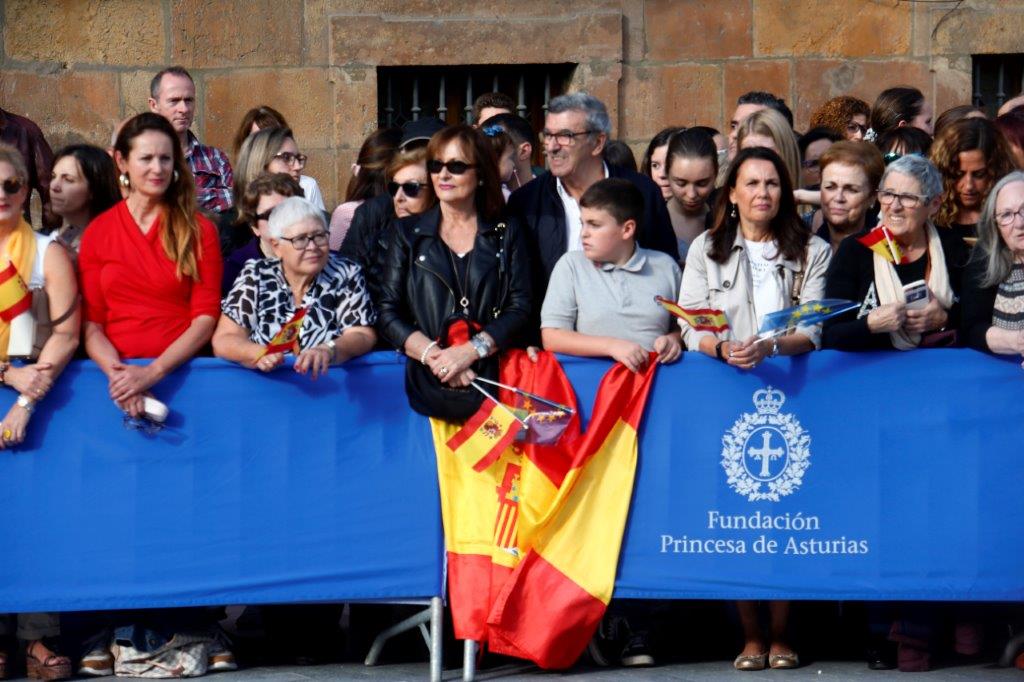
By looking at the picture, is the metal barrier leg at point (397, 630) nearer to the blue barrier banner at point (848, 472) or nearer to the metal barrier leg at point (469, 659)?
the metal barrier leg at point (469, 659)

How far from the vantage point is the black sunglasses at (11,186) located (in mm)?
7082

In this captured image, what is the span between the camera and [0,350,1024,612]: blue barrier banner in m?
7.10

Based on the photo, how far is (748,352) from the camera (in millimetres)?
7008

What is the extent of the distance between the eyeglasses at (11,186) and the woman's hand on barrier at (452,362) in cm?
168

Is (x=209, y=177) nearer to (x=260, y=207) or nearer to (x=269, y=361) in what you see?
(x=260, y=207)

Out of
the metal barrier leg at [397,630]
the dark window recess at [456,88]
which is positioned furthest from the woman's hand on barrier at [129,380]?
the dark window recess at [456,88]

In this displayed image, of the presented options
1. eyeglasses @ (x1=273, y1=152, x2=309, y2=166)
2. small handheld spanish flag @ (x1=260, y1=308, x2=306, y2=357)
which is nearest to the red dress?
small handheld spanish flag @ (x1=260, y1=308, x2=306, y2=357)

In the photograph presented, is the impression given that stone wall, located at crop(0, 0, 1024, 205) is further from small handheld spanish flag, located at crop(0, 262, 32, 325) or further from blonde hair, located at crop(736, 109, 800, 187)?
small handheld spanish flag, located at crop(0, 262, 32, 325)

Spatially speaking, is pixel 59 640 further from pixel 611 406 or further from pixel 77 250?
pixel 611 406

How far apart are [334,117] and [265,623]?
488 cm

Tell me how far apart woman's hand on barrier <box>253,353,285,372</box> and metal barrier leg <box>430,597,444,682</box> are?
3.52 feet

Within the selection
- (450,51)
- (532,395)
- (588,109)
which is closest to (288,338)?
(532,395)

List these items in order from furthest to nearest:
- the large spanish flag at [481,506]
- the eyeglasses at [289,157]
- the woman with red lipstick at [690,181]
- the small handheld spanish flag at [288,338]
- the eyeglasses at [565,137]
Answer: the eyeglasses at [289,157], the woman with red lipstick at [690,181], the eyeglasses at [565,137], the large spanish flag at [481,506], the small handheld spanish flag at [288,338]

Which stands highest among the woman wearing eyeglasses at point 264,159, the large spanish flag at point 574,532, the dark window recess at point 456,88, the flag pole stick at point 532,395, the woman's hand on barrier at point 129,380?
the dark window recess at point 456,88
